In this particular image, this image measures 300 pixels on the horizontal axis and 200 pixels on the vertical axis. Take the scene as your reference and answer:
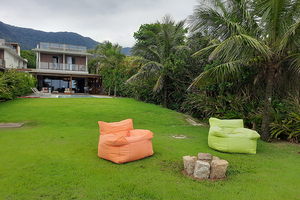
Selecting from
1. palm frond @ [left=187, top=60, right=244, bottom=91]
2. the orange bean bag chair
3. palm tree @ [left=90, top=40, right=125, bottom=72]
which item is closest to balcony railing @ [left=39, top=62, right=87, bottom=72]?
palm tree @ [left=90, top=40, right=125, bottom=72]

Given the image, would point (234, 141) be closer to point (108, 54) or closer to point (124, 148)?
point (124, 148)

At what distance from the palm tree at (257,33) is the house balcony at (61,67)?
70.8 feet

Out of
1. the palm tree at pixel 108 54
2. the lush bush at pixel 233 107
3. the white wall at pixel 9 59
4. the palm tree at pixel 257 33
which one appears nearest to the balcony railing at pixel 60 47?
the palm tree at pixel 108 54

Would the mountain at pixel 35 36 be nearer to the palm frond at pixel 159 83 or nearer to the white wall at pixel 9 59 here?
the white wall at pixel 9 59

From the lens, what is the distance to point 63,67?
24938mm

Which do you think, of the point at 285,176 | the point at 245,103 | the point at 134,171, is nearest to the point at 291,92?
the point at 245,103

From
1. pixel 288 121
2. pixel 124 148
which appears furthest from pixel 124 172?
pixel 288 121

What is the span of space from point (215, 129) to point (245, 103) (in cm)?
378

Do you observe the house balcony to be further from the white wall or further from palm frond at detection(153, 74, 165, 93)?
palm frond at detection(153, 74, 165, 93)

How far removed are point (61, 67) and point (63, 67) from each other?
0.78 feet

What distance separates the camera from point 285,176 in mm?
3811

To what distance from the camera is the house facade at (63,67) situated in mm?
24250

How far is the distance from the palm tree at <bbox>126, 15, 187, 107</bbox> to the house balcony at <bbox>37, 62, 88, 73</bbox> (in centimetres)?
1538

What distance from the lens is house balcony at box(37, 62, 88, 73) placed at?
2419 cm
